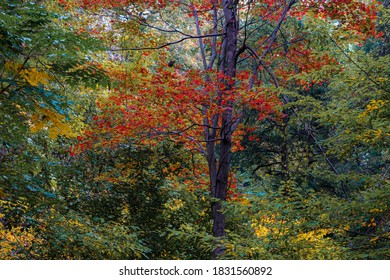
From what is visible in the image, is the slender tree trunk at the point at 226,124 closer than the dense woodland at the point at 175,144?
No

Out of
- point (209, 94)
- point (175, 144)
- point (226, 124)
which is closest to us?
point (209, 94)

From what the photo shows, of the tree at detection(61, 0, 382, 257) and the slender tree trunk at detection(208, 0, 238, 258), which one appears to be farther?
the slender tree trunk at detection(208, 0, 238, 258)

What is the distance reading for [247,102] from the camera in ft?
26.3

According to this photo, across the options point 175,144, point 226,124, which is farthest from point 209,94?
point 175,144

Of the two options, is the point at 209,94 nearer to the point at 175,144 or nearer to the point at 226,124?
the point at 226,124

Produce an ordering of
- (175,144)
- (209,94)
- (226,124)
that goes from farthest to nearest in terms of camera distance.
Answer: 1. (175,144)
2. (226,124)
3. (209,94)

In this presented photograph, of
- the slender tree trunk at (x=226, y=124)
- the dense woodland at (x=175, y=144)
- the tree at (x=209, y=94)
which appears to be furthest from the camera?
the slender tree trunk at (x=226, y=124)

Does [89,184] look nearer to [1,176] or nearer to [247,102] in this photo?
[247,102]

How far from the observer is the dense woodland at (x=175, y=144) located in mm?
4848

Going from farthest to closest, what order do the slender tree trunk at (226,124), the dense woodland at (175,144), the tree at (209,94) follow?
1. the slender tree trunk at (226,124)
2. the tree at (209,94)
3. the dense woodland at (175,144)

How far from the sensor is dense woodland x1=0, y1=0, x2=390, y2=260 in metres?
4.85

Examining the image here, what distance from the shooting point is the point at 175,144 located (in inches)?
373

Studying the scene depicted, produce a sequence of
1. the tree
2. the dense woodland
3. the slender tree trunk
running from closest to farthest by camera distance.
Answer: the dense woodland < the tree < the slender tree trunk

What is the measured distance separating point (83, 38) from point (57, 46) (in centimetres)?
37
